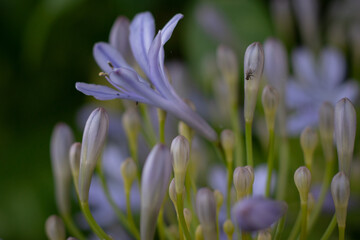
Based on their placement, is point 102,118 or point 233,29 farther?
point 233,29

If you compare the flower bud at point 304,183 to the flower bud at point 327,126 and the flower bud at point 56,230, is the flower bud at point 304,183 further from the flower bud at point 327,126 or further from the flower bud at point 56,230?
the flower bud at point 56,230

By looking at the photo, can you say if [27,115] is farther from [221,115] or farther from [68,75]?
[221,115]

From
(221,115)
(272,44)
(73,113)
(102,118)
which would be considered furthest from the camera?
(73,113)

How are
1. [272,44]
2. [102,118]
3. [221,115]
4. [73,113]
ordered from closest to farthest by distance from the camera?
[102,118] < [272,44] < [221,115] < [73,113]

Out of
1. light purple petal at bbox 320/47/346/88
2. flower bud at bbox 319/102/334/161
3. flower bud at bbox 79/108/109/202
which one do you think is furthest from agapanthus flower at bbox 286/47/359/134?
flower bud at bbox 79/108/109/202

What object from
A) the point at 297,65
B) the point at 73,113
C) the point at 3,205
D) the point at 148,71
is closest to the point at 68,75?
the point at 73,113

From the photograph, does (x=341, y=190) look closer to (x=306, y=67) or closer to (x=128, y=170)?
(x=128, y=170)
